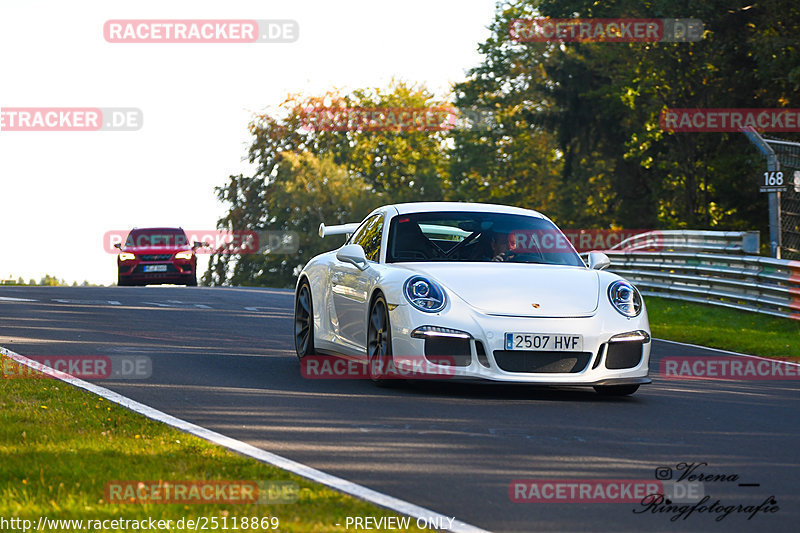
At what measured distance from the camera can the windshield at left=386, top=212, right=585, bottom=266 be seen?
34.4ft

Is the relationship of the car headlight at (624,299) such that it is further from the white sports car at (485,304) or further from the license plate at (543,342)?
the license plate at (543,342)

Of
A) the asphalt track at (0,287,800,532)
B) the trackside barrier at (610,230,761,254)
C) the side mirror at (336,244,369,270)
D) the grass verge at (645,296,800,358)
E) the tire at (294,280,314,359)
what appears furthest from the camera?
the trackside barrier at (610,230,761,254)

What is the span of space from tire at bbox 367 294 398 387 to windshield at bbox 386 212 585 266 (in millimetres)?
590

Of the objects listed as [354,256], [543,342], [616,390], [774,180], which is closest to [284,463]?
[543,342]

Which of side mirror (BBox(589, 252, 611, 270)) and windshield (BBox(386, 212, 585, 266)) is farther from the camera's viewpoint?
windshield (BBox(386, 212, 585, 266))

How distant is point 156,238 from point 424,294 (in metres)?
24.5

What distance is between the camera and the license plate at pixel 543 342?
9102mm

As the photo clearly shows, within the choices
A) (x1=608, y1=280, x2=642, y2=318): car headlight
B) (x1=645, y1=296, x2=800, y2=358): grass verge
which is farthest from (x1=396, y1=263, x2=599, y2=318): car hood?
(x1=645, y1=296, x2=800, y2=358): grass verge

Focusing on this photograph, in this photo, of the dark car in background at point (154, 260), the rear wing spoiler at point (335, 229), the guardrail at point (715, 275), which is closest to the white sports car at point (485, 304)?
the rear wing spoiler at point (335, 229)

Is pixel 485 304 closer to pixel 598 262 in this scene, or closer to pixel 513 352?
pixel 513 352

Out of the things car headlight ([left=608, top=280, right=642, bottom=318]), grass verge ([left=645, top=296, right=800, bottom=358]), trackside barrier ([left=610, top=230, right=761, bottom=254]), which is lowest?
grass verge ([left=645, top=296, right=800, bottom=358])

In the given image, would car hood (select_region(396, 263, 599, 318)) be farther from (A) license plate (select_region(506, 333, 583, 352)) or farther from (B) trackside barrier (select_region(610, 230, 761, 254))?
(B) trackside barrier (select_region(610, 230, 761, 254))

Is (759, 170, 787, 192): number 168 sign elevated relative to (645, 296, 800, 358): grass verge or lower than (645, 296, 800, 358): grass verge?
elevated

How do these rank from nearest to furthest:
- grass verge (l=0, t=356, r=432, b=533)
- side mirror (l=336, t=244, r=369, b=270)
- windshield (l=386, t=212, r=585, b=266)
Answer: grass verge (l=0, t=356, r=432, b=533) → side mirror (l=336, t=244, r=369, b=270) → windshield (l=386, t=212, r=585, b=266)
